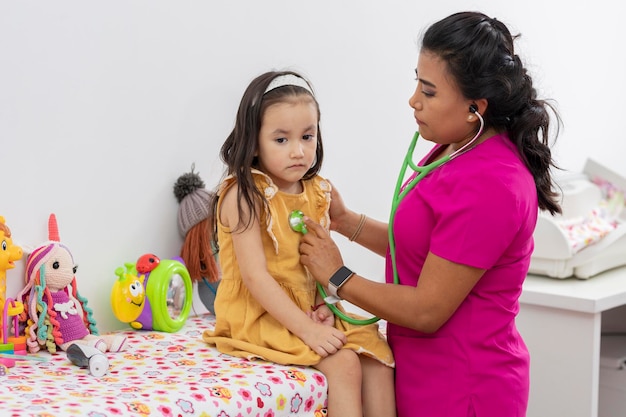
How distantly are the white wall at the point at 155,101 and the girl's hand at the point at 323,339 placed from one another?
53cm

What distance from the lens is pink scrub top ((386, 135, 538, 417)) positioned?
1.48 m

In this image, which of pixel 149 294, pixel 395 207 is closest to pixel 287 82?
pixel 395 207

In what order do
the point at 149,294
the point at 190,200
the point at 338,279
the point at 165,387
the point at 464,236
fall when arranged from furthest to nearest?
the point at 190,200 < the point at 149,294 < the point at 338,279 < the point at 464,236 < the point at 165,387

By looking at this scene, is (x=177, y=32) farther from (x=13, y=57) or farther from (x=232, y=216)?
(x=232, y=216)

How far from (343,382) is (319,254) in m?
0.26

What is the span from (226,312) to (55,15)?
27.4 inches

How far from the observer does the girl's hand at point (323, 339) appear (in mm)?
1530

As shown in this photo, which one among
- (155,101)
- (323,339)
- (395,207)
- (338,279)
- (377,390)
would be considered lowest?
(377,390)

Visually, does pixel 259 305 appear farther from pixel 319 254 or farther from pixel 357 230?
pixel 357 230

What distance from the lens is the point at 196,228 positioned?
1.92 m

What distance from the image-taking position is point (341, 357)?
1533 millimetres

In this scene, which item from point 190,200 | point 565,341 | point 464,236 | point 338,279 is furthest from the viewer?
point 565,341

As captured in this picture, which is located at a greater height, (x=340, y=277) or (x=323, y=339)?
(x=340, y=277)

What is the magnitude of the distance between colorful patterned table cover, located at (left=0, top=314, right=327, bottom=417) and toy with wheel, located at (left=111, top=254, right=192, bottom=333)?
0.39 ft
